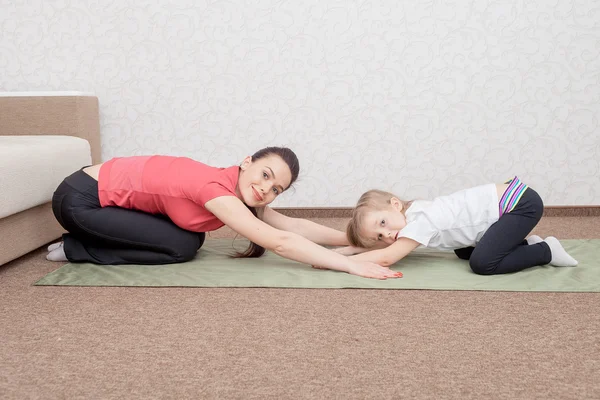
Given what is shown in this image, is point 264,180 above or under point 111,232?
above

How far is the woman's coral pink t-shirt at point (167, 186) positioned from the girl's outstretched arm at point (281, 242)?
8 cm

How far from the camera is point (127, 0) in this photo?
3.44 metres

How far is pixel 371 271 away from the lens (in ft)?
7.04

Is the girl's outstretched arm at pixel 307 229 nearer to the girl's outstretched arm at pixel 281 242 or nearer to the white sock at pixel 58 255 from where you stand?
the girl's outstretched arm at pixel 281 242

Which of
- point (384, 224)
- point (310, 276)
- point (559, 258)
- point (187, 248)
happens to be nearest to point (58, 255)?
point (187, 248)

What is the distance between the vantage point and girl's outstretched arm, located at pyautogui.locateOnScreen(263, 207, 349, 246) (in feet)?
8.48

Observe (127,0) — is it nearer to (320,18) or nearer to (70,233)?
(320,18)

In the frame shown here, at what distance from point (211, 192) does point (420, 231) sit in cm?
69

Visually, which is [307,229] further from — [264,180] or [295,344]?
[295,344]

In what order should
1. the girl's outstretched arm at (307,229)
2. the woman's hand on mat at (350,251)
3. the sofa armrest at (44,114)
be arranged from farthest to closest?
the sofa armrest at (44,114), the girl's outstretched arm at (307,229), the woman's hand on mat at (350,251)

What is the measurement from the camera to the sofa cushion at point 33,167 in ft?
7.37

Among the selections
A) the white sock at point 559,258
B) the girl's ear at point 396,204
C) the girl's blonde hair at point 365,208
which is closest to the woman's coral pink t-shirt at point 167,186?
the girl's blonde hair at point 365,208

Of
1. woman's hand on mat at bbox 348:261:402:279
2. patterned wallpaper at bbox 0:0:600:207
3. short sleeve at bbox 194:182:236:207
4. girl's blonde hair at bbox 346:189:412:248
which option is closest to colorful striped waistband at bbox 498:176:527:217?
girl's blonde hair at bbox 346:189:412:248

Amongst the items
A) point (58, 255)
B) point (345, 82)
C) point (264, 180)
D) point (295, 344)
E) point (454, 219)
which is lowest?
point (58, 255)
